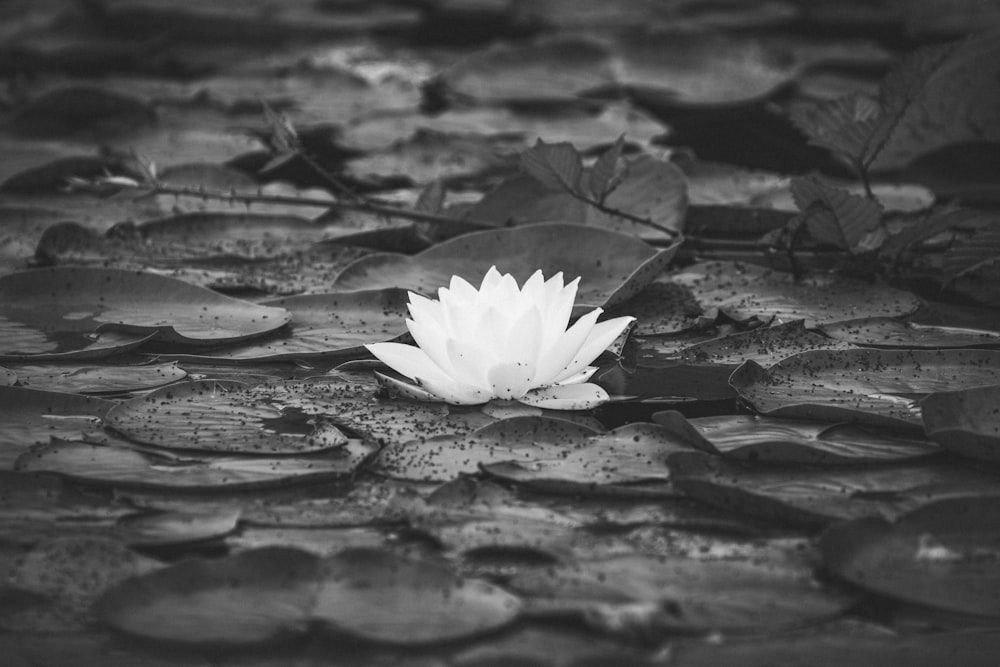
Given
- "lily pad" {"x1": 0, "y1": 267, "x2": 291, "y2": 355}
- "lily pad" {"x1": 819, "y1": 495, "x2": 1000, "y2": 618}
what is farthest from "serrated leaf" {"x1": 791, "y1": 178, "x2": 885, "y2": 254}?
"lily pad" {"x1": 0, "y1": 267, "x2": 291, "y2": 355}

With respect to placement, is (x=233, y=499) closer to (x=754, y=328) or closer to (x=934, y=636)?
(x=934, y=636)

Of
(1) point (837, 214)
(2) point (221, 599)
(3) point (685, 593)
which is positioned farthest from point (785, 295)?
(2) point (221, 599)

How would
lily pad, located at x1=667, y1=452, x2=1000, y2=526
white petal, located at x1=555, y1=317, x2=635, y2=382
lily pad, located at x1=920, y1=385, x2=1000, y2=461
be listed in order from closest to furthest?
lily pad, located at x1=667, y1=452, x2=1000, y2=526 → lily pad, located at x1=920, y1=385, x2=1000, y2=461 → white petal, located at x1=555, y1=317, x2=635, y2=382

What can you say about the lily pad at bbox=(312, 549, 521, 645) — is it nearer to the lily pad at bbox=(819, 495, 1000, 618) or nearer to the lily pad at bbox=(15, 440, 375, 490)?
the lily pad at bbox=(15, 440, 375, 490)

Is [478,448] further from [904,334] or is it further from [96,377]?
[904,334]

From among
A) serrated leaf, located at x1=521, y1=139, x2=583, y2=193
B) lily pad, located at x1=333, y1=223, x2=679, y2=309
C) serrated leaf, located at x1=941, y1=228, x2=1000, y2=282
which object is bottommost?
serrated leaf, located at x1=941, y1=228, x2=1000, y2=282

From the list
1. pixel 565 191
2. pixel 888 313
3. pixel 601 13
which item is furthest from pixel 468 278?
pixel 601 13
